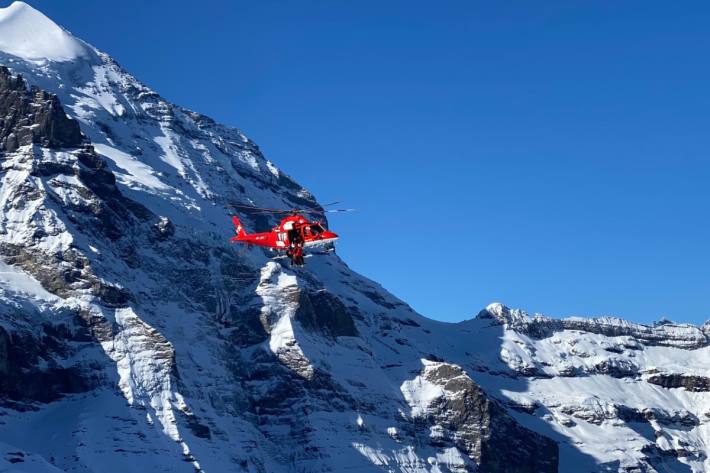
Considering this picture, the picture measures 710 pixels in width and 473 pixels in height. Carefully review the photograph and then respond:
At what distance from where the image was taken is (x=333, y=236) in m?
170

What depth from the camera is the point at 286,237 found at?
6890 inches

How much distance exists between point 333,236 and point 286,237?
8.04 metres
